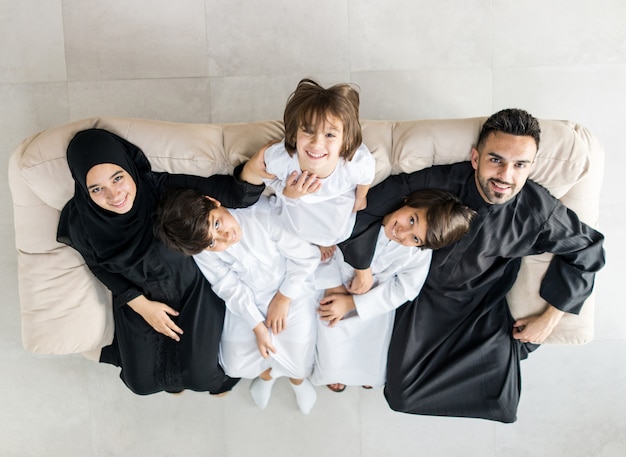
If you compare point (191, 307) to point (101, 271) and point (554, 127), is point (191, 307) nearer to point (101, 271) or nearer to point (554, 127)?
point (101, 271)

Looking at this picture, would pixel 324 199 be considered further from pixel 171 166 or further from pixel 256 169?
pixel 171 166

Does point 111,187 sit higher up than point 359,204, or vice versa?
point 111,187

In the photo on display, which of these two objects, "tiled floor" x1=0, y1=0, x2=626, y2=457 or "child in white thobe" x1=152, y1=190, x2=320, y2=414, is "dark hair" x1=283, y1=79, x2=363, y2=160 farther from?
"tiled floor" x1=0, y1=0, x2=626, y2=457

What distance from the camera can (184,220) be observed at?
170cm

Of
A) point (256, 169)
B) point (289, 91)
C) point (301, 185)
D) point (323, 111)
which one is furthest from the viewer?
point (289, 91)

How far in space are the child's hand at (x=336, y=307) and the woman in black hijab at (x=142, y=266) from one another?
47 centimetres

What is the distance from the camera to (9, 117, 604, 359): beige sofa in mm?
1806

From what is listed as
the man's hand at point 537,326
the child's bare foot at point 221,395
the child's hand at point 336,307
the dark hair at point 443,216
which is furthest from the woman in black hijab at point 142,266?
the man's hand at point 537,326

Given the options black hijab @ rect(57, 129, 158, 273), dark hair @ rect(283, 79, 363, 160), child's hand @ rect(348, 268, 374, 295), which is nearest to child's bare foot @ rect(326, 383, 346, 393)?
child's hand @ rect(348, 268, 374, 295)

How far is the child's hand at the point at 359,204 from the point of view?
1.81 meters

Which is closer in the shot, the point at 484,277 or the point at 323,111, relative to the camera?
the point at 323,111

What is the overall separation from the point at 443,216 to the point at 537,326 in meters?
0.73

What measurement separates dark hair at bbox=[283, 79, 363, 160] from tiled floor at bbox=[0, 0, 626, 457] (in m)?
0.78

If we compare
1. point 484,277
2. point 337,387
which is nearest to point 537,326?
point 484,277
